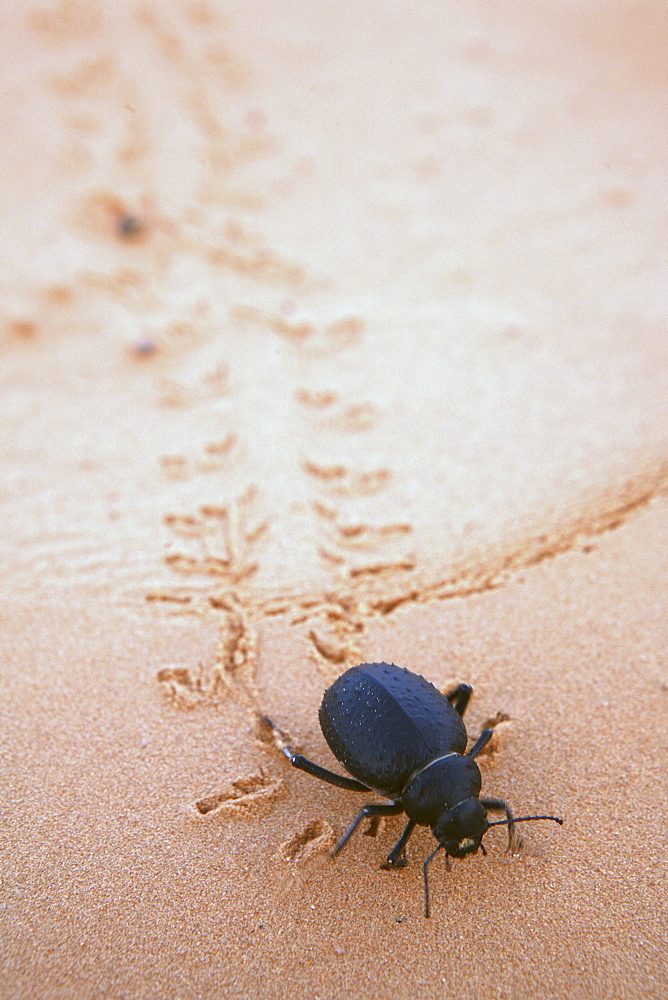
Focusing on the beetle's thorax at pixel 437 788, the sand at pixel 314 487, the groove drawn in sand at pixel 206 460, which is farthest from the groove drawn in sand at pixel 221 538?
the beetle's thorax at pixel 437 788

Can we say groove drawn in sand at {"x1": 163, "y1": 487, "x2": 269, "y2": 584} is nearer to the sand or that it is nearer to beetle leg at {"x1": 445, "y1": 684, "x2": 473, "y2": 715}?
the sand

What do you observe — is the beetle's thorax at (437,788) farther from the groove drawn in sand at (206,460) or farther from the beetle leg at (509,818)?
the groove drawn in sand at (206,460)

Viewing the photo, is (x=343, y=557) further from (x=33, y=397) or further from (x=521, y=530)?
(x=33, y=397)

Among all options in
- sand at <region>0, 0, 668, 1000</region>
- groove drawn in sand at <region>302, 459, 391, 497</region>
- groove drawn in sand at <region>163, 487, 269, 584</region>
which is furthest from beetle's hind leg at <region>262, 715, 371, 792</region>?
groove drawn in sand at <region>302, 459, 391, 497</region>

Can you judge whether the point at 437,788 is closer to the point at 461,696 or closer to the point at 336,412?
the point at 461,696

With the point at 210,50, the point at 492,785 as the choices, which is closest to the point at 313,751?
the point at 492,785

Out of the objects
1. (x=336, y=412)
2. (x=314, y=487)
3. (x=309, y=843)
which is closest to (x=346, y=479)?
(x=314, y=487)

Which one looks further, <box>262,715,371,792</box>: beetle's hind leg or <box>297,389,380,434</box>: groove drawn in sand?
<box>297,389,380,434</box>: groove drawn in sand
